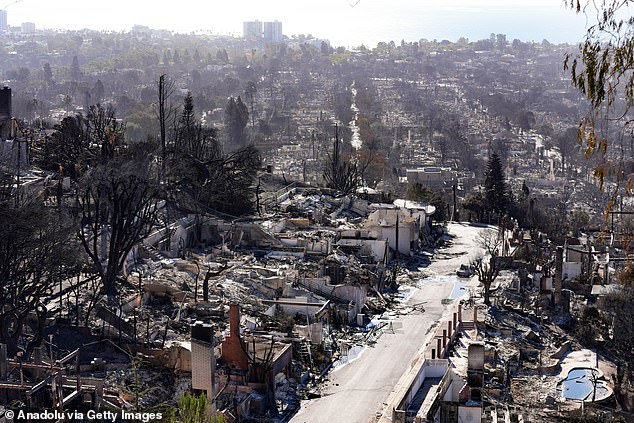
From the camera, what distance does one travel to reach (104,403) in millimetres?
8859

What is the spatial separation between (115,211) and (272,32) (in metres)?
136

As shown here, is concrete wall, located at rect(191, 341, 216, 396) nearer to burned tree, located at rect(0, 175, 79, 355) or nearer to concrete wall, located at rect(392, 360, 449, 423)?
concrete wall, located at rect(392, 360, 449, 423)

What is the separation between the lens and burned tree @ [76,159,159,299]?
47.4 ft

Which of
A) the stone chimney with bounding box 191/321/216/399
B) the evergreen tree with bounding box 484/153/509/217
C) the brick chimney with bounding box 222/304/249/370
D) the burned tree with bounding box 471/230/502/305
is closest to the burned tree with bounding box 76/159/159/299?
the brick chimney with bounding box 222/304/249/370

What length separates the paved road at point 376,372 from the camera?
440 inches

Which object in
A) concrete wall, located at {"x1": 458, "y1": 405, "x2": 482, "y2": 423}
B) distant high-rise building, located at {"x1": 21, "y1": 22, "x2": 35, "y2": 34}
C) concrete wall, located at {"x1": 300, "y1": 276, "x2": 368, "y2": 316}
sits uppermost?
concrete wall, located at {"x1": 458, "y1": 405, "x2": 482, "y2": 423}

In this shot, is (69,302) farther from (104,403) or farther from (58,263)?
(104,403)

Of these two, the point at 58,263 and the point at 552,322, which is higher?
the point at 58,263

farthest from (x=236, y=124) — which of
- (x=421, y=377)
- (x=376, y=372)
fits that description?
(x=421, y=377)

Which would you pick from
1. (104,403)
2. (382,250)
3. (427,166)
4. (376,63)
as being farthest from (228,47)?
(104,403)

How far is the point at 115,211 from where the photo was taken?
14820 mm

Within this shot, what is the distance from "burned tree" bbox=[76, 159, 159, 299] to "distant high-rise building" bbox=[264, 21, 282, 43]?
131661 millimetres

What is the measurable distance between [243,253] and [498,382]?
645 cm

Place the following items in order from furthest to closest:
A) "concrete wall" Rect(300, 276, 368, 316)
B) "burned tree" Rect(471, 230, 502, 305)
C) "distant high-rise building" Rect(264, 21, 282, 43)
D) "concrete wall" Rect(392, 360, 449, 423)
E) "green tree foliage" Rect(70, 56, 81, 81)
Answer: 1. "distant high-rise building" Rect(264, 21, 282, 43)
2. "green tree foliage" Rect(70, 56, 81, 81)
3. "burned tree" Rect(471, 230, 502, 305)
4. "concrete wall" Rect(300, 276, 368, 316)
5. "concrete wall" Rect(392, 360, 449, 423)
